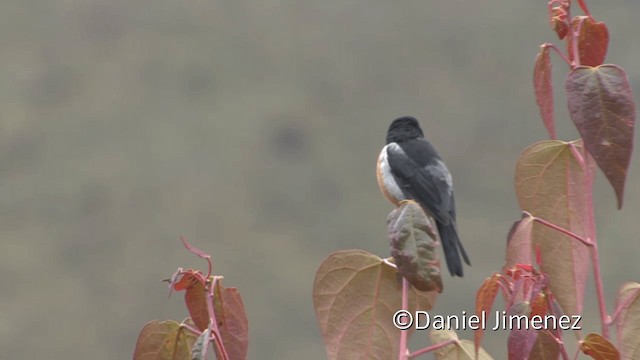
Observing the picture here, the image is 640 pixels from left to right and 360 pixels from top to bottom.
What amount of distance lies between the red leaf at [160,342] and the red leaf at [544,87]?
0.75 m

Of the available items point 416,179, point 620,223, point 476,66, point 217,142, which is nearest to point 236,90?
point 217,142

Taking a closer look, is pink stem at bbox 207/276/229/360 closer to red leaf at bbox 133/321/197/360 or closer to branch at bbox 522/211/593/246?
red leaf at bbox 133/321/197/360

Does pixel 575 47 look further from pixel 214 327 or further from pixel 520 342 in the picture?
pixel 214 327

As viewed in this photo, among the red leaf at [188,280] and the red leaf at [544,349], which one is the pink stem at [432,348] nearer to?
the red leaf at [544,349]

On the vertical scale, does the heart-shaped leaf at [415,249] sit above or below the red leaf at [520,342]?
above

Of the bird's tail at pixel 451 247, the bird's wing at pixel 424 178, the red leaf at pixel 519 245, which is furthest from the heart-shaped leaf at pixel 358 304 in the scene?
the bird's wing at pixel 424 178

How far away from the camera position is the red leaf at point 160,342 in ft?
7.48

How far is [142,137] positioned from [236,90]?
222 inches

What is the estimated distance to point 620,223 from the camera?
51719mm

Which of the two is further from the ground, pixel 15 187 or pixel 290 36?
pixel 290 36

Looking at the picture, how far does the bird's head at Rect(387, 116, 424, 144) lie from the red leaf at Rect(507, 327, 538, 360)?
2.66m

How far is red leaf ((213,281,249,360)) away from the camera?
2.29 metres

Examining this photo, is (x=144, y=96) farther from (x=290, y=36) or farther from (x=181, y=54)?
(x=290, y=36)

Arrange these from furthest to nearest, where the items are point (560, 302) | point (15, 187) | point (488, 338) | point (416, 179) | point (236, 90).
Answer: point (236, 90)
point (15, 187)
point (488, 338)
point (416, 179)
point (560, 302)
